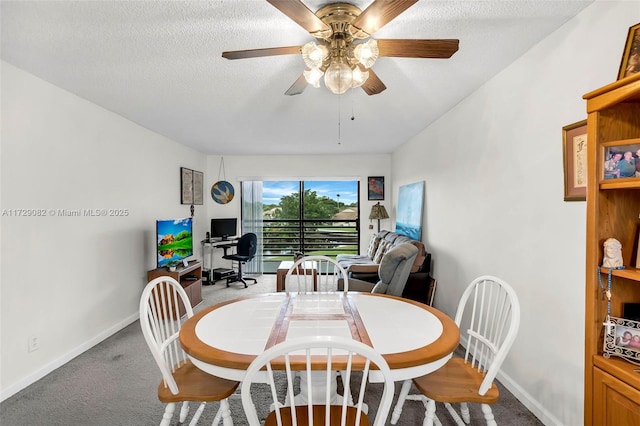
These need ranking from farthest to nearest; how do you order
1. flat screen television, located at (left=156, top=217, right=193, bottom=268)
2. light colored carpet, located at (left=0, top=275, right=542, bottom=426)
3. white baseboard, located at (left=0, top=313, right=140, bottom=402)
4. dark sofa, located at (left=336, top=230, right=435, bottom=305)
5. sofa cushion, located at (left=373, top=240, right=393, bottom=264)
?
sofa cushion, located at (left=373, top=240, right=393, bottom=264) → flat screen television, located at (left=156, top=217, right=193, bottom=268) → dark sofa, located at (left=336, top=230, right=435, bottom=305) → white baseboard, located at (left=0, top=313, right=140, bottom=402) → light colored carpet, located at (left=0, top=275, right=542, bottom=426)

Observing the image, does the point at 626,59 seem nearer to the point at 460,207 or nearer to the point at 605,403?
the point at 605,403

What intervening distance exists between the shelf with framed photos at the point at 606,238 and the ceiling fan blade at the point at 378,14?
818 millimetres

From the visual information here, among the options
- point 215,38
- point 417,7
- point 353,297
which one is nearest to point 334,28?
point 417,7

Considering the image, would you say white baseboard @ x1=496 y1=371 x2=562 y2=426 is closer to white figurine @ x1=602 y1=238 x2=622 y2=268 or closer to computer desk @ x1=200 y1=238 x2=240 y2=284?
white figurine @ x1=602 y1=238 x2=622 y2=268

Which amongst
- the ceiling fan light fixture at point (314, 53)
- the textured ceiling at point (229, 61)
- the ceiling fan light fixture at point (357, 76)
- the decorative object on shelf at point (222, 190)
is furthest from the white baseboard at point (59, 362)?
the ceiling fan light fixture at point (357, 76)

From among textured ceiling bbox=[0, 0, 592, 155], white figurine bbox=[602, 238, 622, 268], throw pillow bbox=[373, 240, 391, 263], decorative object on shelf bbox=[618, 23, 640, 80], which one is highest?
textured ceiling bbox=[0, 0, 592, 155]

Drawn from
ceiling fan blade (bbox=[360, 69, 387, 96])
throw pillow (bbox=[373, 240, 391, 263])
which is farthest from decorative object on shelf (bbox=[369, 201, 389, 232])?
ceiling fan blade (bbox=[360, 69, 387, 96])

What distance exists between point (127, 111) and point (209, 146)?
1.92 meters

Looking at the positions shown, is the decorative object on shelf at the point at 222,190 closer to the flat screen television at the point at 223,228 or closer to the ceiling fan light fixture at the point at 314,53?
the flat screen television at the point at 223,228

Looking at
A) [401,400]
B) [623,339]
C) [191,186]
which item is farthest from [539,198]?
[191,186]

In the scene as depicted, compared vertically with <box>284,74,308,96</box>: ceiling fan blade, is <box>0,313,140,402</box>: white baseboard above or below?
below

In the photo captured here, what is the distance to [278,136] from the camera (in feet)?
14.7

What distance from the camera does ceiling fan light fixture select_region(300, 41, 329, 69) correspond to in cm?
157

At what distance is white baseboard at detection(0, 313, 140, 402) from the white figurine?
361 cm
